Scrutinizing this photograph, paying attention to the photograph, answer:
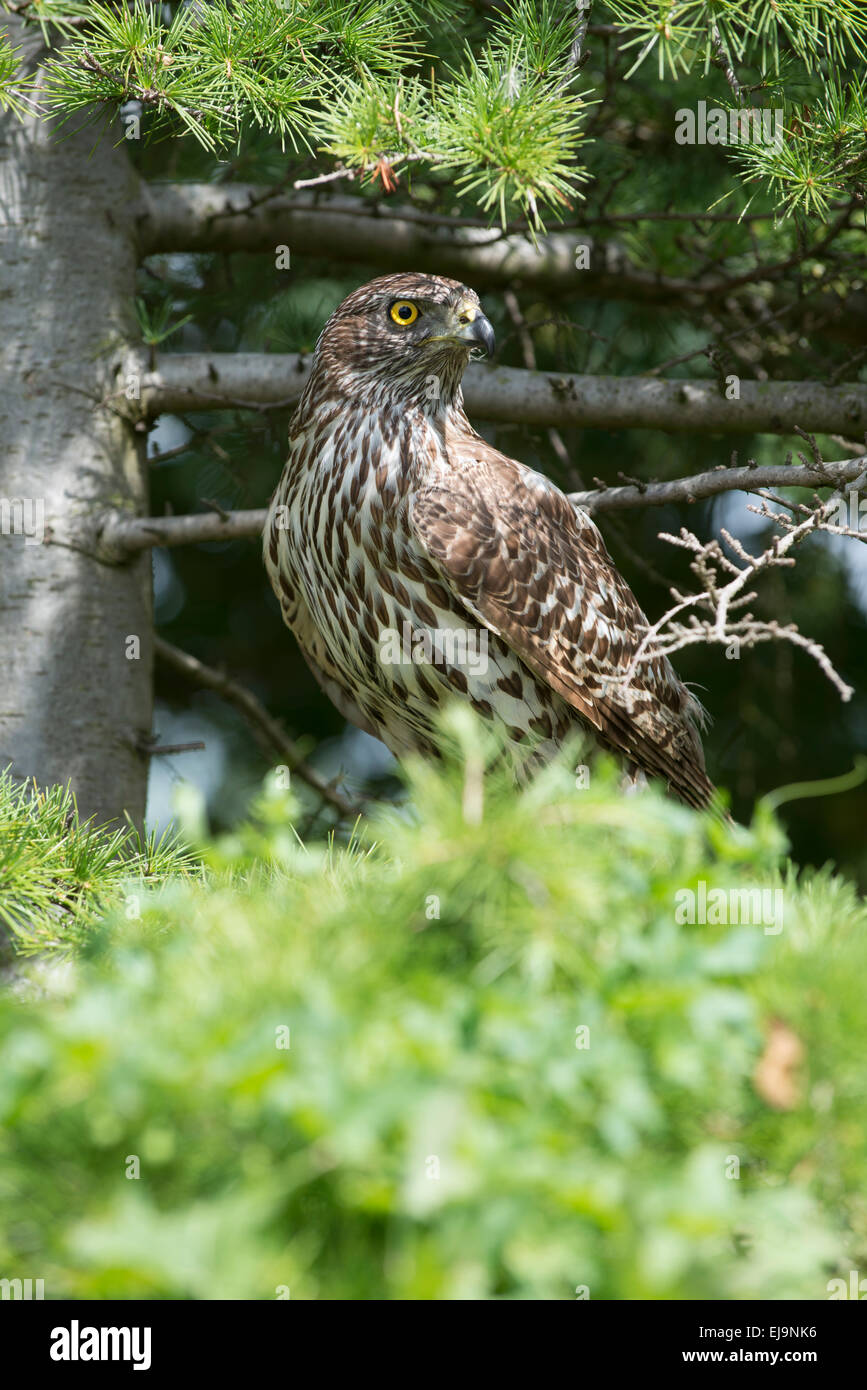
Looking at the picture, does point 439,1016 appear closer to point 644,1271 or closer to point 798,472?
point 644,1271

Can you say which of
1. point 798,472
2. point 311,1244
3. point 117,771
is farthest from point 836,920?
point 117,771

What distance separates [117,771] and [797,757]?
316 centimetres

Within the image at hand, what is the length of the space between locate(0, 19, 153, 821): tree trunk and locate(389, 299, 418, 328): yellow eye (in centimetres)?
86

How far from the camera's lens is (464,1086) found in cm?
117

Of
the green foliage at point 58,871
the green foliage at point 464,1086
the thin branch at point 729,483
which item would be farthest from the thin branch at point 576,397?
the green foliage at point 464,1086

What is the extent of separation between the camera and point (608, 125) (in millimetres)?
3887

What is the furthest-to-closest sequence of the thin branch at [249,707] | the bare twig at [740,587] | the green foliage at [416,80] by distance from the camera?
the thin branch at [249,707]
the green foliage at [416,80]
the bare twig at [740,587]

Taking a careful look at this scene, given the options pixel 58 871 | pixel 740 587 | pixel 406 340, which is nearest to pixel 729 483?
pixel 740 587

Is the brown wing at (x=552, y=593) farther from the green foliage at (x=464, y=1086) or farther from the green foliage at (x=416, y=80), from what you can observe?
the green foliage at (x=464, y=1086)

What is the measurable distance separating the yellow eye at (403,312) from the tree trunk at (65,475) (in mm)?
857

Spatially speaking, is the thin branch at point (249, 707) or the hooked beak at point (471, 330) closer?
the hooked beak at point (471, 330)

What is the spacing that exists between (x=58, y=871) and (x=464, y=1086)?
1397 millimetres

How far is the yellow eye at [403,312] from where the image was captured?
336cm

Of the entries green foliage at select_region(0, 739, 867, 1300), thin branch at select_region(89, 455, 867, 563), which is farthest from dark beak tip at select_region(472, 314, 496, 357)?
green foliage at select_region(0, 739, 867, 1300)
